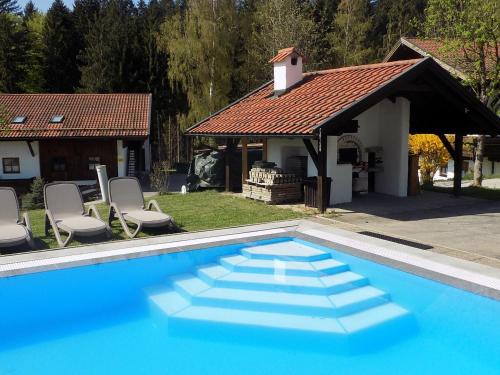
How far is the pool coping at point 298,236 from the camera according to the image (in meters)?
8.05

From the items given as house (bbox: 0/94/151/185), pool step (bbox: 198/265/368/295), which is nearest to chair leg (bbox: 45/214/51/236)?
pool step (bbox: 198/265/368/295)

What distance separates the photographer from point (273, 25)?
3344 centimetres

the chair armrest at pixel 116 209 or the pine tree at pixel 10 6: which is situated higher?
the pine tree at pixel 10 6

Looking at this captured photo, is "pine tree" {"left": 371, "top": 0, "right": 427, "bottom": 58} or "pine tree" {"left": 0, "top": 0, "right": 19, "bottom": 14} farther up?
"pine tree" {"left": 0, "top": 0, "right": 19, "bottom": 14}

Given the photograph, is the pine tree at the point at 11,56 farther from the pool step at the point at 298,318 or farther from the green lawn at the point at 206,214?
the pool step at the point at 298,318

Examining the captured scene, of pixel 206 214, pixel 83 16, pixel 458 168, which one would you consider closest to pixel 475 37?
pixel 458 168

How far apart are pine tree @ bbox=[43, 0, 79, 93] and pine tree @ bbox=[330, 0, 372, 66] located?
22774mm

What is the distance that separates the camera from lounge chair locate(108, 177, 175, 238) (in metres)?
11.6

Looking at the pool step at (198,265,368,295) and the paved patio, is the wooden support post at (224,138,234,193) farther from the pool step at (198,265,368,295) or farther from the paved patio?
the pool step at (198,265,368,295)

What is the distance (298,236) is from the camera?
11156mm

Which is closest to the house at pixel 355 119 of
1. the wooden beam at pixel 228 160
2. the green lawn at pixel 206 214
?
the wooden beam at pixel 228 160

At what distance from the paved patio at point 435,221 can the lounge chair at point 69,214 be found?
20.1ft

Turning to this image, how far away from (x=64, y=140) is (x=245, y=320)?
2066 centimetres

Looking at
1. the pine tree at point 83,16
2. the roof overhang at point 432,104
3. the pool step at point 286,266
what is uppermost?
the pine tree at point 83,16
